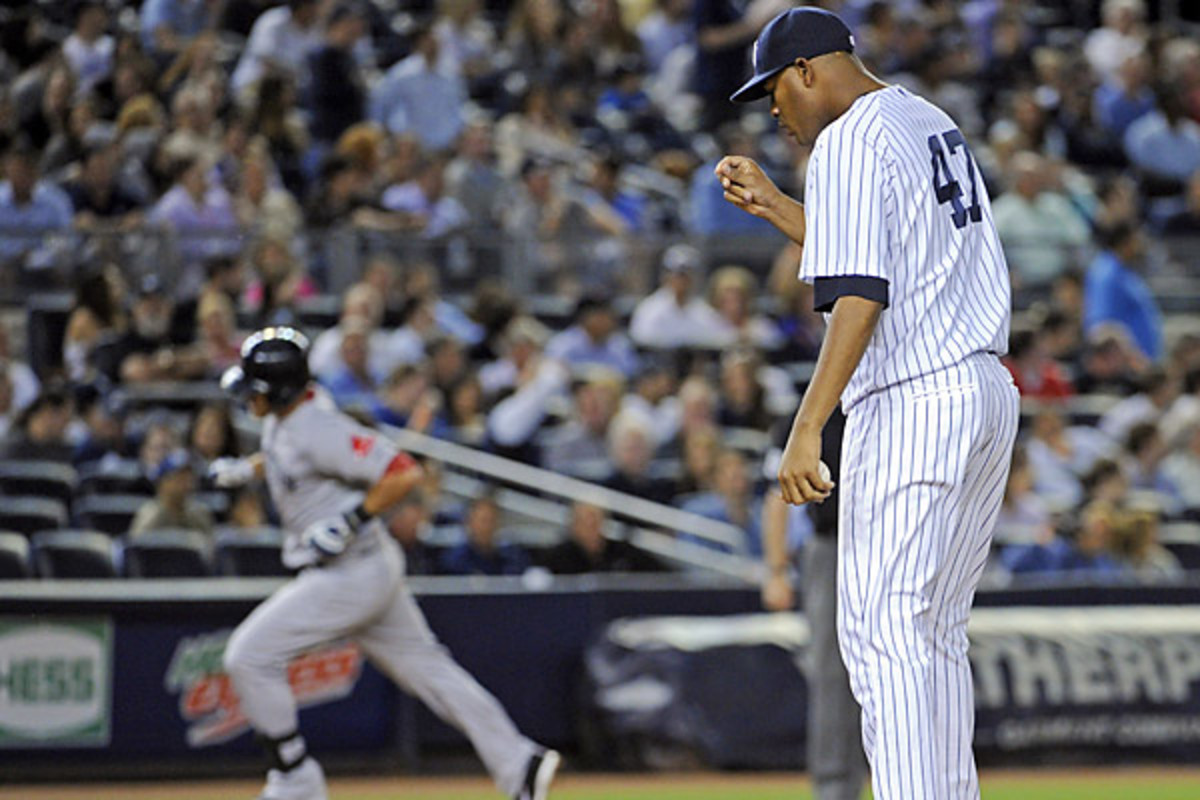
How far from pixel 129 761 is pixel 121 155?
470 cm

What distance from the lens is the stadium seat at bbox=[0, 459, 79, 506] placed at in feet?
39.9

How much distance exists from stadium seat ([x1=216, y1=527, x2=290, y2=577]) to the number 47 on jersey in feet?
23.3

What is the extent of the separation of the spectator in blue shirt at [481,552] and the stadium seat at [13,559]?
235 cm

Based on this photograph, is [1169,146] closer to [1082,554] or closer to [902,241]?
[1082,554]

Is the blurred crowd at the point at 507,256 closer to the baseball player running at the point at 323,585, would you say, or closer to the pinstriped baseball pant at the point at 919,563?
the baseball player running at the point at 323,585

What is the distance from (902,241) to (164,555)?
7.30m

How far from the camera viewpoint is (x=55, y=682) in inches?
428

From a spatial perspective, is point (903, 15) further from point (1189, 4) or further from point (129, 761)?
point (129, 761)

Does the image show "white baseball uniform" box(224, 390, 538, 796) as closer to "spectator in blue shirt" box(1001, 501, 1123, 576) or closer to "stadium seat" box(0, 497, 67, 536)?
"stadium seat" box(0, 497, 67, 536)

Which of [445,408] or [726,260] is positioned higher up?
[726,260]

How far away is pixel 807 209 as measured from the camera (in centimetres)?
504

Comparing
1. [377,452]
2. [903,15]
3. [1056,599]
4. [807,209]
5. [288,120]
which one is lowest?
[1056,599]

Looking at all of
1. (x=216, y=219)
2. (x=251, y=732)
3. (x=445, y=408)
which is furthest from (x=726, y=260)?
(x=251, y=732)

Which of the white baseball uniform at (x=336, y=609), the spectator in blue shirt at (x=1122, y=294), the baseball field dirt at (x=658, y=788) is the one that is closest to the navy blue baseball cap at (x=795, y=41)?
the white baseball uniform at (x=336, y=609)
